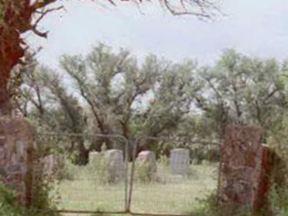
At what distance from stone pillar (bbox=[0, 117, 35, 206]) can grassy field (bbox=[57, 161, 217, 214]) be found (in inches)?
43.1

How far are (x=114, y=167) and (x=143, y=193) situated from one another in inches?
50.7

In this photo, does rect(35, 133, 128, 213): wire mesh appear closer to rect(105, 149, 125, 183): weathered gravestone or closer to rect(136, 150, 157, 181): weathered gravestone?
rect(105, 149, 125, 183): weathered gravestone

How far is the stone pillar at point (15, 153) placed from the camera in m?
9.59

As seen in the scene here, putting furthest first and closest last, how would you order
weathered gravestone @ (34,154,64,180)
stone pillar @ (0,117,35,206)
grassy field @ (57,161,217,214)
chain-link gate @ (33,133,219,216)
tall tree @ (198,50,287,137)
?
tall tree @ (198,50,287,137)
grassy field @ (57,161,217,214)
chain-link gate @ (33,133,219,216)
weathered gravestone @ (34,154,64,180)
stone pillar @ (0,117,35,206)

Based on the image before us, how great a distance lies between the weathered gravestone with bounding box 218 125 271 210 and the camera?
10250mm

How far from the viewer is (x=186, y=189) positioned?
1520cm

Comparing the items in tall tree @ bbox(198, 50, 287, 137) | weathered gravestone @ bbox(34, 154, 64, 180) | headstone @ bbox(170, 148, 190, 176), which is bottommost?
weathered gravestone @ bbox(34, 154, 64, 180)

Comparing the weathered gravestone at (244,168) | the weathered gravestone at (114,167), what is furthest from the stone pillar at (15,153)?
the weathered gravestone at (114,167)

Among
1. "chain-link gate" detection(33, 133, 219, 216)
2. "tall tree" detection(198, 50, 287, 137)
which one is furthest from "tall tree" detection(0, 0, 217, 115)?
"tall tree" detection(198, 50, 287, 137)

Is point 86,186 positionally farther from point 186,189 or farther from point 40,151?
point 40,151

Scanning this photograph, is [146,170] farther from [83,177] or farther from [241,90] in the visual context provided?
[241,90]

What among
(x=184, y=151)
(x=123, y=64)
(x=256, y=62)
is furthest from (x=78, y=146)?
(x=256, y=62)

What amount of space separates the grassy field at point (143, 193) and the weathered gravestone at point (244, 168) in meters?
0.94

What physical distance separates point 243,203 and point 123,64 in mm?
17366
